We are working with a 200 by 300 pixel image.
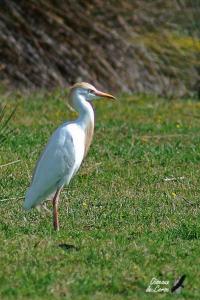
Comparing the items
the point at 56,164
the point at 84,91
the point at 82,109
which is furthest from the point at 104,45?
the point at 56,164

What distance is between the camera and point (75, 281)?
578cm

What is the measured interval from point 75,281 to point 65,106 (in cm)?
831

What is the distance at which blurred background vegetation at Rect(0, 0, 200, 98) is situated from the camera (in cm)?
1556

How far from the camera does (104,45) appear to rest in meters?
16.2

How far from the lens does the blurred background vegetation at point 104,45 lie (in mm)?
15562

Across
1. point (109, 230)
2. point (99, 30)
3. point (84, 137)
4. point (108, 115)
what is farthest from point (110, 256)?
point (99, 30)

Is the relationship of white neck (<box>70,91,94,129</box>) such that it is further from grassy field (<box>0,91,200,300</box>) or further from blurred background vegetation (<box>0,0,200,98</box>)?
blurred background vegetation (<box>0,0,200,98</box>)

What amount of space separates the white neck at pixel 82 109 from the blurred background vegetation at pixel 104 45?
797cm

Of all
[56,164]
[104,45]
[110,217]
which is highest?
[56,164]

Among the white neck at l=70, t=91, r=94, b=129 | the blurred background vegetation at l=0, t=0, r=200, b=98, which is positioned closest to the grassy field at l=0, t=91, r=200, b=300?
the white neck at l=70, t=91, r=94, b=129

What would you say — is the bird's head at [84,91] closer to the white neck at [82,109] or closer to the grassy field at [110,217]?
the white neck at [82,109]

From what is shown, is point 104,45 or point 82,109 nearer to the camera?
point 82,109

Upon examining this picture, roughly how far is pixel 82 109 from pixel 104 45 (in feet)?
28.7

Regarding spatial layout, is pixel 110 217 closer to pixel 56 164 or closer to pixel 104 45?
pixel 56 164
